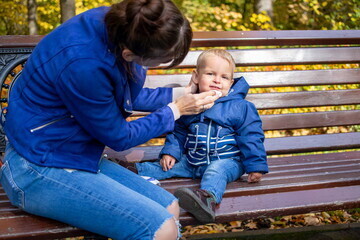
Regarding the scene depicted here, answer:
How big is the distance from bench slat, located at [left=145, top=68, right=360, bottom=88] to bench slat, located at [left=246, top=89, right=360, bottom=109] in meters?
0.08

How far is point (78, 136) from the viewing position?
242cm

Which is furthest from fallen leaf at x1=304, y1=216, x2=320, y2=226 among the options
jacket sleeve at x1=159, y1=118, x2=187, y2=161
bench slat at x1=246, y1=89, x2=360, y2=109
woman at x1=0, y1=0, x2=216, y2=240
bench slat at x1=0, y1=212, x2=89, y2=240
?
bench slat at x1=0, y1=212, x2=89, y2=240

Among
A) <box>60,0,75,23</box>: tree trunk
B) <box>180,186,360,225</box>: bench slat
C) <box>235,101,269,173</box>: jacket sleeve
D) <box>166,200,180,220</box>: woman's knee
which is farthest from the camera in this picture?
<box>60,0,75,23</box>: tree trunk

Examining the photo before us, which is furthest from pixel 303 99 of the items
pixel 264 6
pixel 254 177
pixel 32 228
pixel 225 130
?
pixel 264 6

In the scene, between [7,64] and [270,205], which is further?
[7,64]

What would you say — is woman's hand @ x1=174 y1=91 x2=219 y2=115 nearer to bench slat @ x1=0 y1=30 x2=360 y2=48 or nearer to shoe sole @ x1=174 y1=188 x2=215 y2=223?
shoe sole @ x1=174 y1=188 x2=215 y2=223

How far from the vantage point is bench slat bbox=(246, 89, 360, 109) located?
391 cm

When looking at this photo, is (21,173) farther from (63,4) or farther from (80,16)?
(63,4)

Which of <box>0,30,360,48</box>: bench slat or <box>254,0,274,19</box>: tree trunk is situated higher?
<box>0,30,360,48</box>: bench slat

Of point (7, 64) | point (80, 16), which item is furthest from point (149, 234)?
point (7, 64)

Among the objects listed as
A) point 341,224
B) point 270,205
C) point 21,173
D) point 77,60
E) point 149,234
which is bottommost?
point 341,224

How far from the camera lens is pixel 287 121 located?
396 cm

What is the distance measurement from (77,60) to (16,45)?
1.41 metres

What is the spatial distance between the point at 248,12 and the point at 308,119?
7449mm
